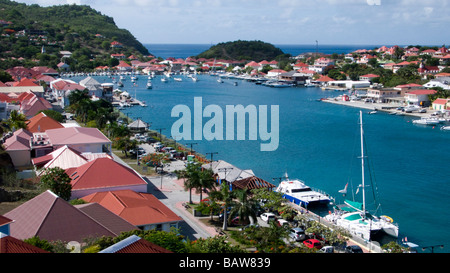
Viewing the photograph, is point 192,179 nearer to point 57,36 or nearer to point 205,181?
point 205,181

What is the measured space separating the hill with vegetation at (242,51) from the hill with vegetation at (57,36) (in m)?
19.1

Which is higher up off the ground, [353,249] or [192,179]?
[192,179]

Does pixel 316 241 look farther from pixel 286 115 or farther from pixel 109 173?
pixel 286 115

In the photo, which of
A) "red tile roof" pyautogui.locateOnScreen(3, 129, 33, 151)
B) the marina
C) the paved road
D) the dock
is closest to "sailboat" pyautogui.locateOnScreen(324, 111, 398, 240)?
the marina

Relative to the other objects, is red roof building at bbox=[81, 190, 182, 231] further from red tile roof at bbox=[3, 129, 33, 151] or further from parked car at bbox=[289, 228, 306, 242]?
red tile roof at bbox=[3, 129, 33, 151]

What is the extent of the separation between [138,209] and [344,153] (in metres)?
17.3

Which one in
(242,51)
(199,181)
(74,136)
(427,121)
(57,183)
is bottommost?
(427,121)

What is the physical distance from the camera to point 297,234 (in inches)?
534

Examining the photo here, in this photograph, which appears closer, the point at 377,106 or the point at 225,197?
the point at 225,197

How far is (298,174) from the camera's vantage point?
22.4m

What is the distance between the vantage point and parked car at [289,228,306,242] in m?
13.5

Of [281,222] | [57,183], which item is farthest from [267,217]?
[57,183]
